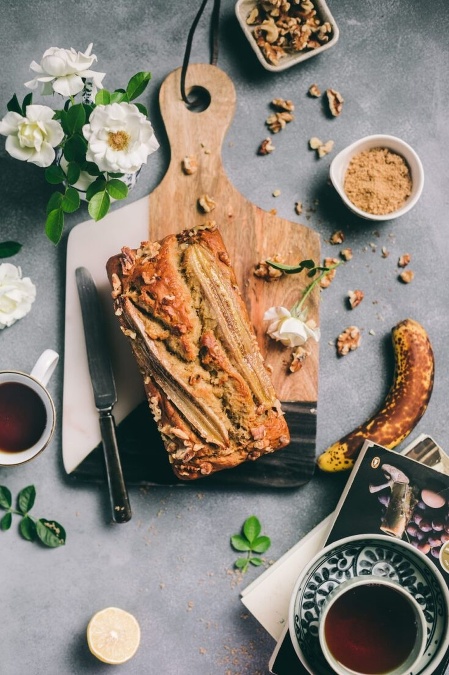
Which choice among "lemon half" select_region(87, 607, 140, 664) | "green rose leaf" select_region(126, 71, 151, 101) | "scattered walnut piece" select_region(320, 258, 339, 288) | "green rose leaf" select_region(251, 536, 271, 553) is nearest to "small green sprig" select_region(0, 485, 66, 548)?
"lemon half" select_region(87, 607, 140, 664)

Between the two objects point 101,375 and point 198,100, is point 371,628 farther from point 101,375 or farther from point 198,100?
point 198,100

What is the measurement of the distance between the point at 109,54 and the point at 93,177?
29.0 inches

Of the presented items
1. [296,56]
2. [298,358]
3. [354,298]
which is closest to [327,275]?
[354,298]

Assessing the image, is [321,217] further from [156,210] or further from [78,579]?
[78,579]

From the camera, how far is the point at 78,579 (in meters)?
2.96

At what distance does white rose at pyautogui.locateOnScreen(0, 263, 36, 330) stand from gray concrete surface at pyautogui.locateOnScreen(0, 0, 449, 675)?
0.13 m

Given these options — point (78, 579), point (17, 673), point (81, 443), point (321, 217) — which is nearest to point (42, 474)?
point (81, 443)

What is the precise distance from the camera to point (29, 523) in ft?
9.65

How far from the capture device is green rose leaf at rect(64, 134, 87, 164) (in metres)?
2.50

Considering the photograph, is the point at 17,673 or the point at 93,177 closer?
the point at 93,177

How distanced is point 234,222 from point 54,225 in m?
0.77

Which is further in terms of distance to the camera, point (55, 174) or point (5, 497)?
point (5, 497)

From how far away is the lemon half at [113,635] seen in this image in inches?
110

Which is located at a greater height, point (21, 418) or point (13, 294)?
point (13, 294)
